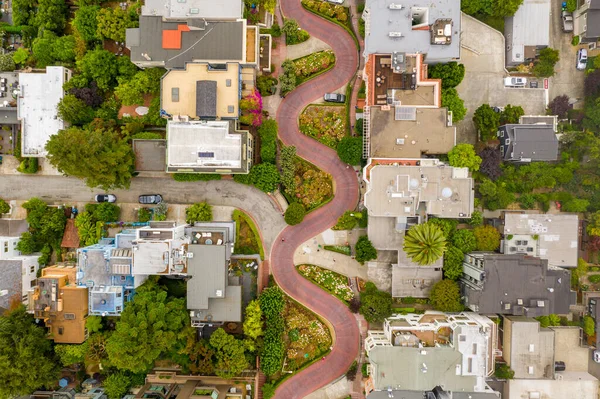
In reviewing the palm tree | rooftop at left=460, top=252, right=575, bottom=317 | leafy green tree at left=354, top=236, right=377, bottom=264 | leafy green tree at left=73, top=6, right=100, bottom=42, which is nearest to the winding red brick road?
leafy green tree at left=354, top=236, right=377, bottom=264

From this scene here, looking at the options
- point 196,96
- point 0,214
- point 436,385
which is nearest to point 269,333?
point 436,385

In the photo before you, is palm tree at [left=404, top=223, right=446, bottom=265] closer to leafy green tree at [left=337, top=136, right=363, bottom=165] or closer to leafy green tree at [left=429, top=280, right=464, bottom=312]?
leafy green tree at [left=429, top=280, right=464, bottom=312]

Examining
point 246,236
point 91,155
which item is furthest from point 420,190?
point 91,155

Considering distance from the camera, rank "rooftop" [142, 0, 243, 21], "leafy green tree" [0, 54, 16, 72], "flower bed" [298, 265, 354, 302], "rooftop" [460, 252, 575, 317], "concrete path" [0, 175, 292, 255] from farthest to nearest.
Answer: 1. "concrete path" [0, 175, 292, 255]
2. "flower bed" [298, 265, 354, 302]
3. "leafy green tree" [0, 54, 16, 72]
4. "rooftop" [142, 0, 243, 21]
5. "rooftop" [460, 252, 575, 317]

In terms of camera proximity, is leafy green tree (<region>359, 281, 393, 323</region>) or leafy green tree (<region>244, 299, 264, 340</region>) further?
leafy green tree (<region>359, 281, 393, 323</region>)

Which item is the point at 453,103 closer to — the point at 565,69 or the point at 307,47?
the point at 565,69

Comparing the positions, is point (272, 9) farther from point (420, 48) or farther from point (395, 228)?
point (395, 228)
